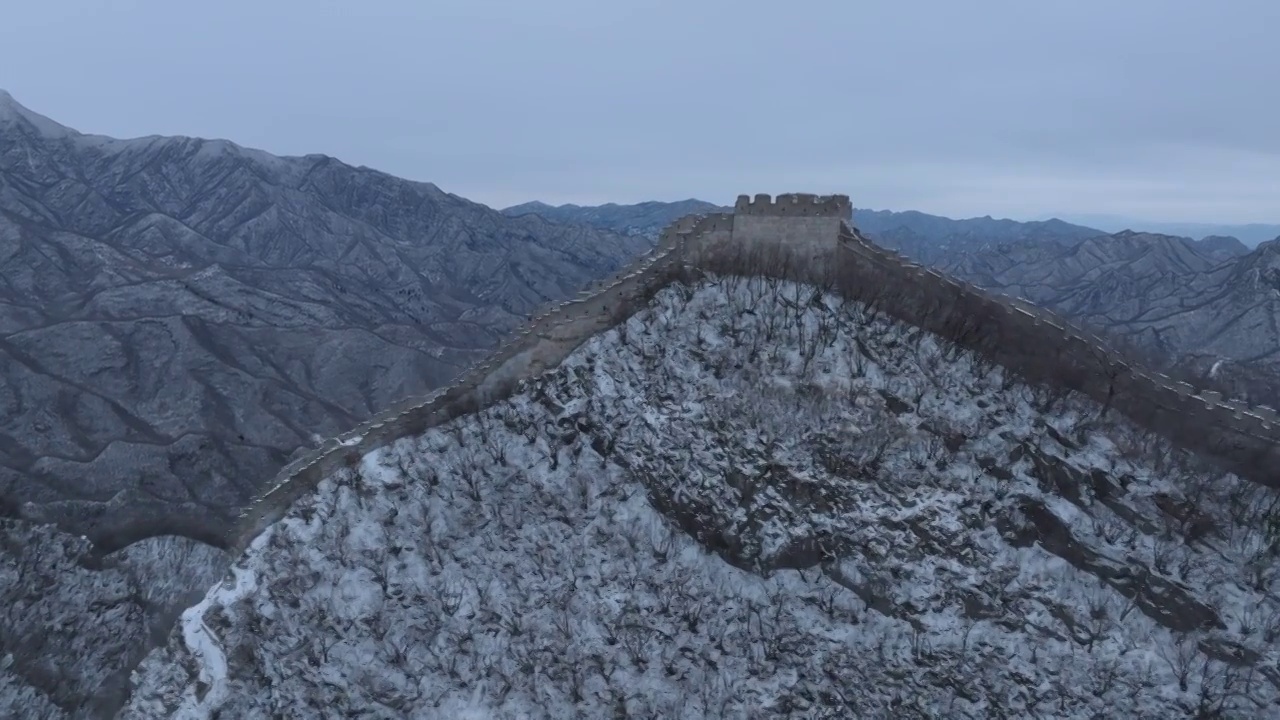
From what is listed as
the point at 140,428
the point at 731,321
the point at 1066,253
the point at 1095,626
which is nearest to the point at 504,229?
the point at 140,428

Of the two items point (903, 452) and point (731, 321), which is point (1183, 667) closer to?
point (903, 452)

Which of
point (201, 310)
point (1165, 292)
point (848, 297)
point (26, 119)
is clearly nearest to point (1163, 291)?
point (1165, 292)

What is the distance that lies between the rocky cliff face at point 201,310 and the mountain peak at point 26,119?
40cm

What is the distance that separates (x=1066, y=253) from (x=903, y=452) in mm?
163914

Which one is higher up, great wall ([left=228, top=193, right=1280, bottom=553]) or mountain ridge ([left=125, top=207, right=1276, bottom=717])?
great wall ([left=228, top=193, right=1280, bottom=553])

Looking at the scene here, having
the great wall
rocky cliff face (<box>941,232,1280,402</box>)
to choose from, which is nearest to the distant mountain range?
rocky cliff face (<box>941,232,1280,402</box>)

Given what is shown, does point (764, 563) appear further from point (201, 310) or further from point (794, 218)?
point (201, 310)

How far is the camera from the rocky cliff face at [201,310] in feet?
172

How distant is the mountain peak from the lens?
13188 centimetres

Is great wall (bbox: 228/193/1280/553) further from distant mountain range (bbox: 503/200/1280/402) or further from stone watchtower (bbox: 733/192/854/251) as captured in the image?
distant mountain range (bbox: 503/200/1280/402)

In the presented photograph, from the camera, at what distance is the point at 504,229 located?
506 feet

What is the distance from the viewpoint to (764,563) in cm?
2255

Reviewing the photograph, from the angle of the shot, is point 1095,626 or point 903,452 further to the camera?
point 903,452

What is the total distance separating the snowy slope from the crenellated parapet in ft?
12.1
